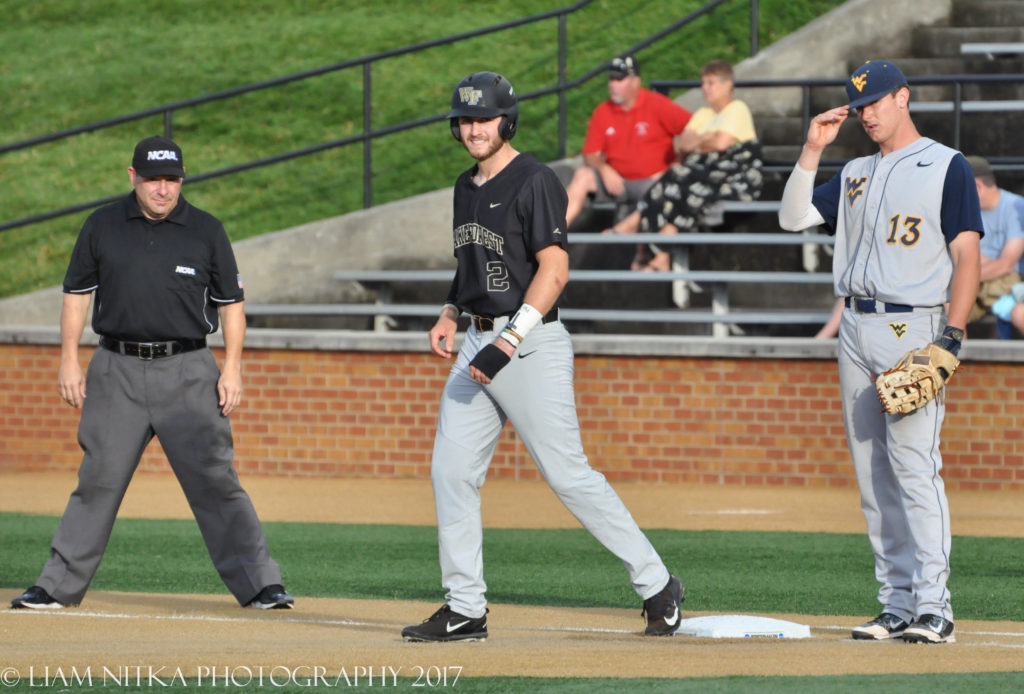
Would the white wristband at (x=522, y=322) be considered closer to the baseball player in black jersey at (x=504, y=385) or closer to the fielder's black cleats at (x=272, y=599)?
the baseball player in black jersey at (x=504, y=385)

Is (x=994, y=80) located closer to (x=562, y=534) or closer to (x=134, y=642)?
(x=562, y=534)

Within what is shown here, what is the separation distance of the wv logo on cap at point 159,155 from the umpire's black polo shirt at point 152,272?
255 millimetres

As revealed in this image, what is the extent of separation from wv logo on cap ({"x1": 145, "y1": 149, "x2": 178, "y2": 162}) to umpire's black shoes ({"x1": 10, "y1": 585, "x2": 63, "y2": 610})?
194 cm

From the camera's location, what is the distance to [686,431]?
42.4 feet

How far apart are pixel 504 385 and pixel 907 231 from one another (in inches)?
64.1

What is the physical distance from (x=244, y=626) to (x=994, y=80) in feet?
33.5

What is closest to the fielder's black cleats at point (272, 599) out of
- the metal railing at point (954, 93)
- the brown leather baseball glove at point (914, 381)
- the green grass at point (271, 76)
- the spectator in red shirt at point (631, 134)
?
the brown leather baseball glove at point (914, 381)

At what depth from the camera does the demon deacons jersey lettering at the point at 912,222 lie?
617 cm

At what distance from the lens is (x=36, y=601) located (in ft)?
23.5

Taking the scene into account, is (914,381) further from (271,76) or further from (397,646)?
(271,76)

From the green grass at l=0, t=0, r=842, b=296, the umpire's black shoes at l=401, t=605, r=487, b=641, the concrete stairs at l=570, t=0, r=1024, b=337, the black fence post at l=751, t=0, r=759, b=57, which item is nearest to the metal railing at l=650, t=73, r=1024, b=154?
the concrete stairs at l=570, t=0, r=1024, b=337

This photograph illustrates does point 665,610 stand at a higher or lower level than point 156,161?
lower

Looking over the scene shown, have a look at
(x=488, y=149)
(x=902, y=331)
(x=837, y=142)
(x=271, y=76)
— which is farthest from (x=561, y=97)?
(x=902, y=331)

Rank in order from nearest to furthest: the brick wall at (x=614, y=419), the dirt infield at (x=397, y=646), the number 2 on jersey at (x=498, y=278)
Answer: the dirt infield at (x=397, y=646)
the number 2 on jersey at (x=498, y=278)
the brick wall at (x=614, y=419)
